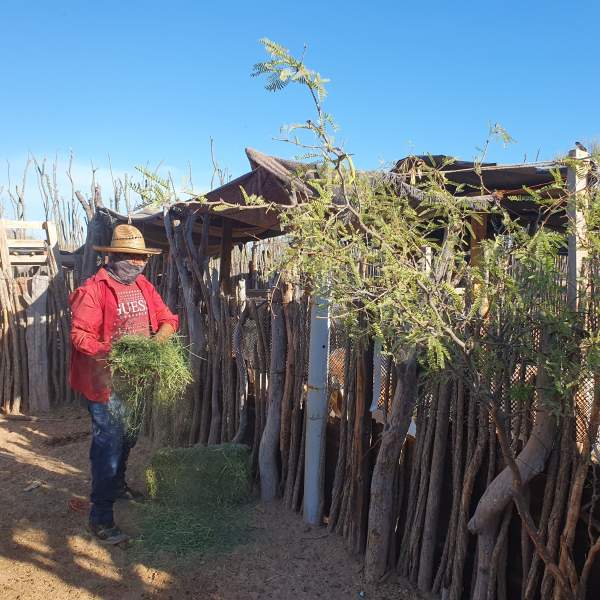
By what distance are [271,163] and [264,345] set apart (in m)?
1.70

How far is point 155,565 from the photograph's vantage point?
11.0 ft

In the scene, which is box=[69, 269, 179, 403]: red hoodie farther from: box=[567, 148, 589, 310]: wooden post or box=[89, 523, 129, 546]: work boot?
box=[567, 148, 589, 310]: wooden post

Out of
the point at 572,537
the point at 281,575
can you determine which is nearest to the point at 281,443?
the point at 281,575

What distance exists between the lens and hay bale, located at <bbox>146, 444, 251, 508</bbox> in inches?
162

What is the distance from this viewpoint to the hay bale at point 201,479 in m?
4.11

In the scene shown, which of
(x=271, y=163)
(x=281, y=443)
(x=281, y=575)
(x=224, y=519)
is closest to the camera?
(x=281, y=575)

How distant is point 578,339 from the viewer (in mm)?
1850

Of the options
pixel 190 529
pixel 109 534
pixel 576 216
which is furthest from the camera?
pixel 190 529

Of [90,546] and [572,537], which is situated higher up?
[572,537]

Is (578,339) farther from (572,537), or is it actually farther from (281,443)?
(281,443)

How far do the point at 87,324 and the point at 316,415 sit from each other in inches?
60.5

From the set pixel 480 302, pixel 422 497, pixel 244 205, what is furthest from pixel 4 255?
pixel 480 302

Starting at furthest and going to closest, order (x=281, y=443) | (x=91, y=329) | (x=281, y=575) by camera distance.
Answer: (x=281, y=443) → (x=91, y=329) → (x=281, y=575)

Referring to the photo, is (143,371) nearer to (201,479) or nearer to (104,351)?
(104,351)
